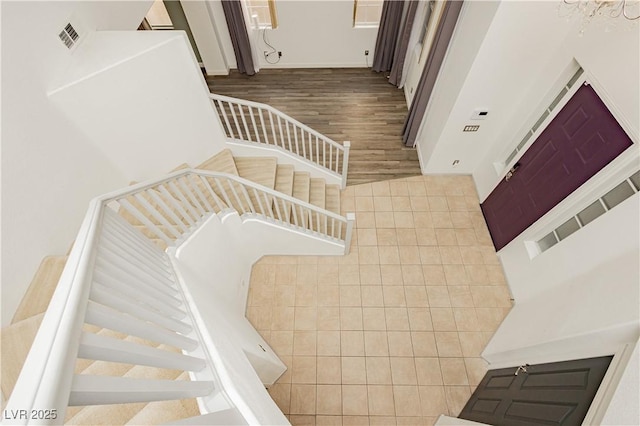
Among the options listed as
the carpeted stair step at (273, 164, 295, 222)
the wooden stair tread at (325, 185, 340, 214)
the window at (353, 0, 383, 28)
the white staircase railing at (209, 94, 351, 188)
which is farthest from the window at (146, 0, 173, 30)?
the wooden stair tread at (325, 185, 340, 214)

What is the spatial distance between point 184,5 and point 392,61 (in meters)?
3.69

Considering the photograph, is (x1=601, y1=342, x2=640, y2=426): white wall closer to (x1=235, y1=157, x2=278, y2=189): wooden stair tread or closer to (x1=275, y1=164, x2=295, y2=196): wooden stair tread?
(x1=275, y1=164, x2=295, y2=196): wooden stair tread

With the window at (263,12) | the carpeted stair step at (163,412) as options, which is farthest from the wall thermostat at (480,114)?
the window at (263,12)

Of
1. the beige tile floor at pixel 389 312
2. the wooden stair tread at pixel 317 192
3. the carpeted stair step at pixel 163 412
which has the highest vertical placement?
the carpeted stair step at pixel 163 412

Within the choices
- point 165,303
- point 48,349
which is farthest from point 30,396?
point 165,303

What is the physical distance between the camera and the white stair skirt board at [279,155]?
12.4 feet

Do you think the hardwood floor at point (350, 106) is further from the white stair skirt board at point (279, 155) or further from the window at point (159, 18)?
the window at point (159, 18)

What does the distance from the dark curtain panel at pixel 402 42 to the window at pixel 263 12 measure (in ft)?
7.19

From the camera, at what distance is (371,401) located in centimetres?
277

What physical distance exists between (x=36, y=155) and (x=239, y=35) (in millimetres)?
4125

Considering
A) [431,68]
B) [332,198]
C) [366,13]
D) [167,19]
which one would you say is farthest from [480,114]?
[167,19]

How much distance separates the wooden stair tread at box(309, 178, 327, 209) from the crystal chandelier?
9.33 feet

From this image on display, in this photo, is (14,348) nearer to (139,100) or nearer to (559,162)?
(139,100)

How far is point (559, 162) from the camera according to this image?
2.75 meters
